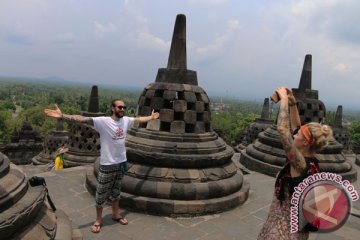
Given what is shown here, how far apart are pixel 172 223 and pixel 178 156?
1300mm

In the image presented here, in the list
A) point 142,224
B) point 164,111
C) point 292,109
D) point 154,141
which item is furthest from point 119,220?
point 292,109

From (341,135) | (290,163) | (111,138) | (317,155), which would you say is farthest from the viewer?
(341,135)

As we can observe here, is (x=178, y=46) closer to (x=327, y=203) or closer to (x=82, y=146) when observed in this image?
(x=327, y=203)

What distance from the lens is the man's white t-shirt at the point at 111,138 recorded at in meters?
4.43

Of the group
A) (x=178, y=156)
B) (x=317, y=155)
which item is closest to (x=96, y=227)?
(x=178, y=156)

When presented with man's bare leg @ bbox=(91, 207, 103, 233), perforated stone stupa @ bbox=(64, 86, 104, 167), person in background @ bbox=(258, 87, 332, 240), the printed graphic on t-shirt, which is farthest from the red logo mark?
perforated stone stupa @ bbox=(64, 86, 104, 167)

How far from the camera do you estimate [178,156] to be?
6.10 meters

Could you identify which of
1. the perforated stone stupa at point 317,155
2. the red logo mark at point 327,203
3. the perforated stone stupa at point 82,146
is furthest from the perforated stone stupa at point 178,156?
the perforated stone stupa at point 82,146

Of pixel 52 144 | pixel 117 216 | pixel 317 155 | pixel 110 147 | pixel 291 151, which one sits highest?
pixel 291 151

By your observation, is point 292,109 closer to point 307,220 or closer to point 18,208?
point 307,220

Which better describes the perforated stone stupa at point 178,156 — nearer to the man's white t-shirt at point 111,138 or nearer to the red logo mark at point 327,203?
the man's white t-shirt at point 111,138

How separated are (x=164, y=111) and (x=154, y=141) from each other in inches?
25.9

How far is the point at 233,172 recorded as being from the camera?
678 cm

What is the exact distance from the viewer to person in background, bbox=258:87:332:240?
247 centimetres
